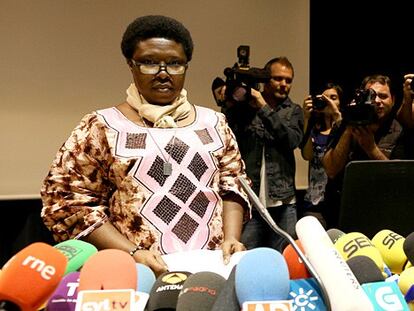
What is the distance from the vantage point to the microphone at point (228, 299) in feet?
1.93

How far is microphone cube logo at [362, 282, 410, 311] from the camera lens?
1.95 ft

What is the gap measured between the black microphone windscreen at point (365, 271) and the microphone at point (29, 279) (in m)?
0.32

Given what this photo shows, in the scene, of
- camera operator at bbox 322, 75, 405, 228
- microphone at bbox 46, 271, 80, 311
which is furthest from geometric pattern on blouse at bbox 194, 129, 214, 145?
camera operator at bbox 322, 75, 405, 228

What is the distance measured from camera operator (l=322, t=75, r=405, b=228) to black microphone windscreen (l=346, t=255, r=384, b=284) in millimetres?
1184

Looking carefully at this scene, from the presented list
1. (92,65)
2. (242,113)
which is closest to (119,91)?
(92,65)

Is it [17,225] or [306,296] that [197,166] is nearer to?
[306,296]

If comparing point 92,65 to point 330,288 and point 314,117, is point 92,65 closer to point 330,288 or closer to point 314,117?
point 314,117

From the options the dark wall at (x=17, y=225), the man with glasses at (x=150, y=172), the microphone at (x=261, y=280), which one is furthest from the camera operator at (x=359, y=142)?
the dark wall at (x=17, y=225)

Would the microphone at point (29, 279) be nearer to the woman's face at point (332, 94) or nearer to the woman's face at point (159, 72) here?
the woman's face at point (159, 72)

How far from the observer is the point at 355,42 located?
3734 millimetres

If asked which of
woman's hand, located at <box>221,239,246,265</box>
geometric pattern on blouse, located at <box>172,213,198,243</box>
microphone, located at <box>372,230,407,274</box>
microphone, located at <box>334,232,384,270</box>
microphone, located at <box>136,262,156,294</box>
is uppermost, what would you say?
microphone, located at <box>136,262,156,294</box>

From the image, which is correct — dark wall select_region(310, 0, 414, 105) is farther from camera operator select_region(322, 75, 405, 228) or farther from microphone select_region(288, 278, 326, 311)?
microphone select_region(288, 278, 326, 311)

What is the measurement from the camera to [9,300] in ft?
1.91

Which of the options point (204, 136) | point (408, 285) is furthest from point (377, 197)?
point (408, 285)
